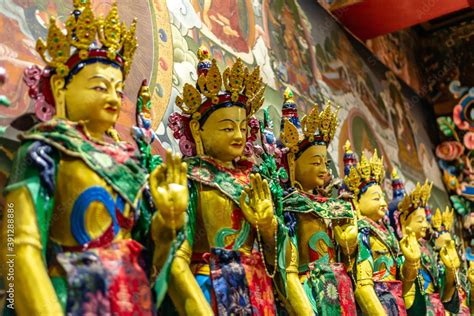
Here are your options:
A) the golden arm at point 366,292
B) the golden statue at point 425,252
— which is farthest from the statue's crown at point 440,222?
the golden arm at point 366,292

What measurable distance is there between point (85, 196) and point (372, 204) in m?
2.80

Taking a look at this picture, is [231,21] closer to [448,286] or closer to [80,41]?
[80,41]

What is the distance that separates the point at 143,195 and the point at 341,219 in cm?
165

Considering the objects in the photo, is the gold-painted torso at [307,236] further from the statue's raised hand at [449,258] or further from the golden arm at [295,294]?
the statue's raised hand at [449,258]

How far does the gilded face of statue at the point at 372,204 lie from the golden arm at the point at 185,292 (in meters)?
2.18

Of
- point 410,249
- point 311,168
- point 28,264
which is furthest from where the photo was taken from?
point 410,249

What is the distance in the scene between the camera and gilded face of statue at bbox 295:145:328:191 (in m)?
4.54

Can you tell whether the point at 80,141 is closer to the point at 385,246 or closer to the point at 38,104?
the point at 38,104

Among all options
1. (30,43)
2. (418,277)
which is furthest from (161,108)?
(418,277)

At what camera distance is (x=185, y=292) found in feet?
10.7

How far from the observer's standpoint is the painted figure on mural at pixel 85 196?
2734mm

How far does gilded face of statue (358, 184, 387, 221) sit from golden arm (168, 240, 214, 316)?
2175 mm

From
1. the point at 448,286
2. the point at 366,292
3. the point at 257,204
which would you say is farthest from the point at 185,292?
the point at 448,286

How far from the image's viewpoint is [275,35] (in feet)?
20.5
